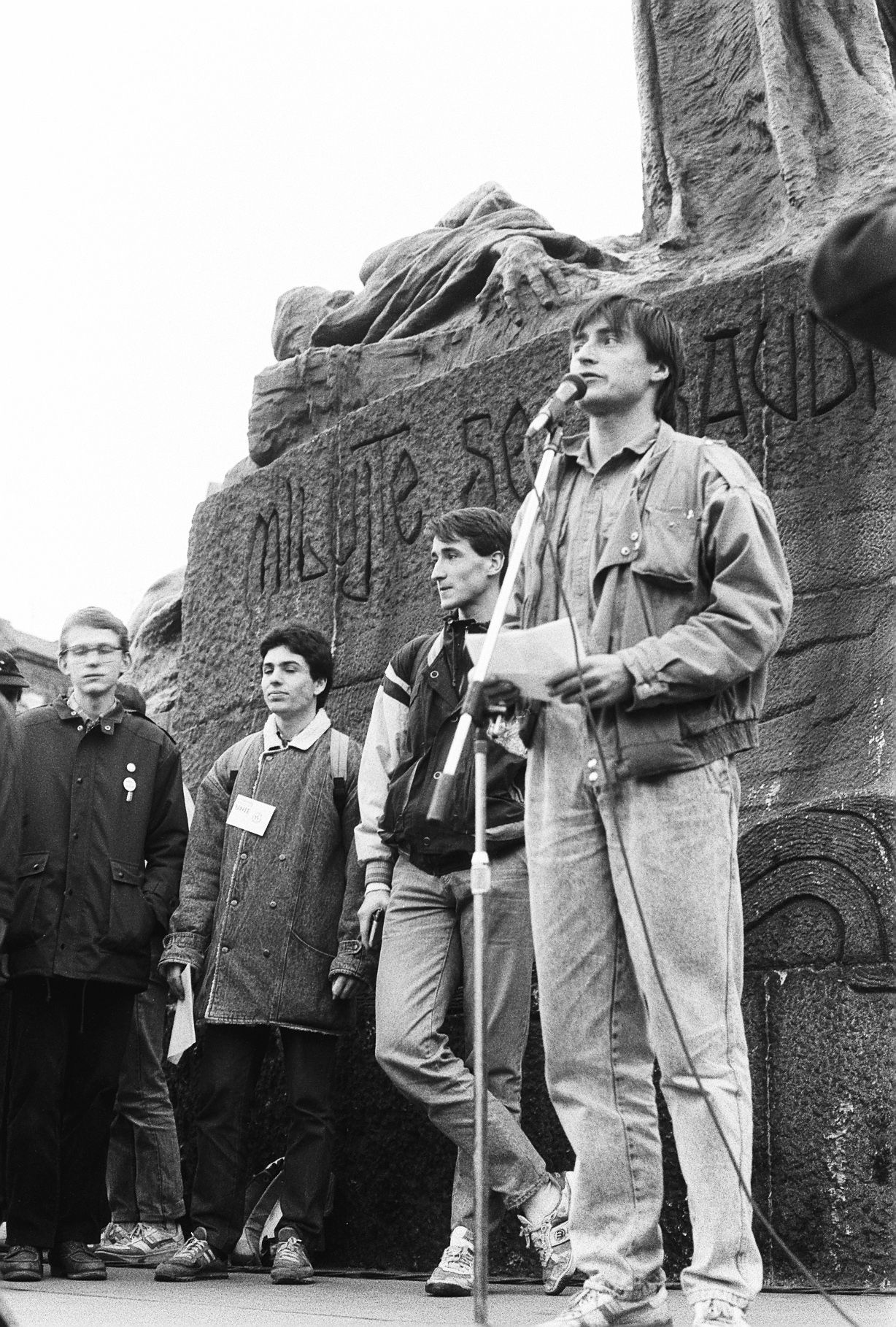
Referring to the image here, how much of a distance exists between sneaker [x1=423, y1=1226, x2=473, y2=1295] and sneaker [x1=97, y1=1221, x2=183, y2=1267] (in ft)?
4.15

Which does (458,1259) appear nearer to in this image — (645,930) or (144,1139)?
(144,1139)

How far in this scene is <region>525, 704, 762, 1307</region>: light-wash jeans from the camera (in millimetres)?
3297

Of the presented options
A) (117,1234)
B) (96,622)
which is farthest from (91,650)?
(117,1234)

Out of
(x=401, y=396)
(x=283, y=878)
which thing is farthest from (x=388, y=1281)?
(x=401, y=396)

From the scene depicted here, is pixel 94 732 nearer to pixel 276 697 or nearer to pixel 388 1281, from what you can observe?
pixel 276 697

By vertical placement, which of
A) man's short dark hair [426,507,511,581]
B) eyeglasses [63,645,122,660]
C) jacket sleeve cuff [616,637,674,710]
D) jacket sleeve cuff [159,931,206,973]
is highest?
man's short dark hair [426,507,511,581]

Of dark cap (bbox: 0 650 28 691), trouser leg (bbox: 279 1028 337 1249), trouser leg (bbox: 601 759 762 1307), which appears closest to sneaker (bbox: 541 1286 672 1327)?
trouser leg (bbox: 601 759 762 1307)

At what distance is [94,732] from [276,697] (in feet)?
1.84

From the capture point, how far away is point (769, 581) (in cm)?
347

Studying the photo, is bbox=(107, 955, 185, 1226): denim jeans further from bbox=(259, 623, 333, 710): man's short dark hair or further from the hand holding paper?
bbox=(259, 623, 333, 710): man's short dark hair

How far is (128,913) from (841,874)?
6.72ft

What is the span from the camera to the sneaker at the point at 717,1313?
3.16m

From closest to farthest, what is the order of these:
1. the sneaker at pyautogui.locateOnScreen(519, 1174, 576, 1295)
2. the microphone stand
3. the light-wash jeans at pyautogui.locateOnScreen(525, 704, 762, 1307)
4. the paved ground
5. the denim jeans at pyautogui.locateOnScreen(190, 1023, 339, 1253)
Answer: the microphone stand, the light-wash jeans at pyautogui.locateOnScreen(525, 704, 762, 1307), the paved ground, the sneaker at pyautogui.locateOnScreen(519, 1174, 576, 1295), the denim jeans at pyautogui.locateOnScreen(190, 1023, 339, 1253)

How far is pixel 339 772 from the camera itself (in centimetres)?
562
